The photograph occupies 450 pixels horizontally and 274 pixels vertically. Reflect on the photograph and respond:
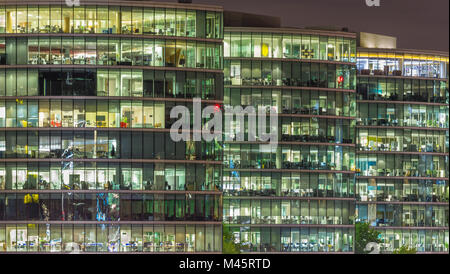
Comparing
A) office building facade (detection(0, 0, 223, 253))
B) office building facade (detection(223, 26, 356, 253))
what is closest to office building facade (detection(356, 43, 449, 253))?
office building facade (detection(223, 26, 356, 253))

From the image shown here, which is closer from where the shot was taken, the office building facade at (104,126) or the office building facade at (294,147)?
the office building facade at (104,126)

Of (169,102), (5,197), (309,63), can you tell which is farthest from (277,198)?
(5,197)

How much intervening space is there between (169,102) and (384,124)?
56.9 meters

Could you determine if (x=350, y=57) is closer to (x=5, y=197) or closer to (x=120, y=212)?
(x=120, y=212)

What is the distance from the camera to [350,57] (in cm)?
14112

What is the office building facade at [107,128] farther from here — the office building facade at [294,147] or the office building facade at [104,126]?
the office building facade at [294,147]

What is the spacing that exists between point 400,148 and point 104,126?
2534 inches

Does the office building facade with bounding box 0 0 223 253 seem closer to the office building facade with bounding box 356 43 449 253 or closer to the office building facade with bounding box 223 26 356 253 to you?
the office building facade with bounding box 223 26 356 253

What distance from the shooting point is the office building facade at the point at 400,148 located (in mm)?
160375

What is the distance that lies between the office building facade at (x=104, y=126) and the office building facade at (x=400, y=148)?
5140cm

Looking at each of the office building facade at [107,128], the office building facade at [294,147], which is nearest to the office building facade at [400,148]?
the office building facade at [294,147]

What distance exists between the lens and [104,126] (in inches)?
4528

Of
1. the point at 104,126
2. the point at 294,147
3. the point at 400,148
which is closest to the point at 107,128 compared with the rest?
the point at 104,126

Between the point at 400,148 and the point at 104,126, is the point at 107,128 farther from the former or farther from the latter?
the point at 400,148
